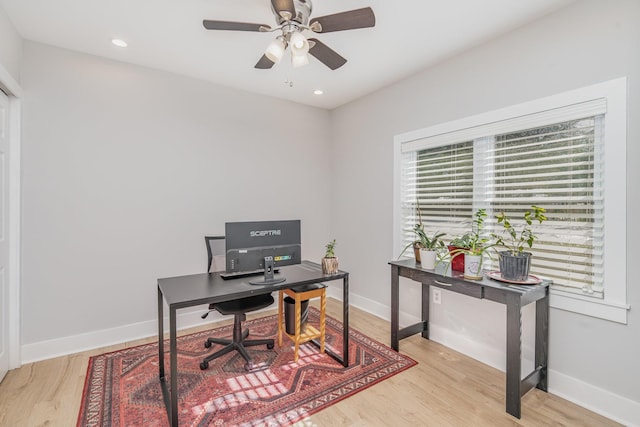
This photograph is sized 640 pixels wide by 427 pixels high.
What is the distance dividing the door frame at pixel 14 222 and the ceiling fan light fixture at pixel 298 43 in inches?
87.6

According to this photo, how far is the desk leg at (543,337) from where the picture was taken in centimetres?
210

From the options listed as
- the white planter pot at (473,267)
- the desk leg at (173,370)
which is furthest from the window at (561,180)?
the desk leg at (173,370)

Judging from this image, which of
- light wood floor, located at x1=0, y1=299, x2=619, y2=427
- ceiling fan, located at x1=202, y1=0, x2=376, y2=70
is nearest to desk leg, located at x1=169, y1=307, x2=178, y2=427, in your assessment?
light wood floor, located at x1=0, y1=299, x2=619, y2=427

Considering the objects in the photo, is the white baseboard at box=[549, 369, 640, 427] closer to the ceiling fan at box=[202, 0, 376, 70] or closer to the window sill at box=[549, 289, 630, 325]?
the window sill at box=[549, 289, 630, 325]

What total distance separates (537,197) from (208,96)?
321 centimetres

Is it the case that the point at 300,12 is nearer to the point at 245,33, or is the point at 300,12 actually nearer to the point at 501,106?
the point at 245,33

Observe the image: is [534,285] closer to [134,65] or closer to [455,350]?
[455,350]

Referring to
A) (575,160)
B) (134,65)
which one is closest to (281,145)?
(134,65)

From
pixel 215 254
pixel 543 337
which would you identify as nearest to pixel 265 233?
pixel 215 254

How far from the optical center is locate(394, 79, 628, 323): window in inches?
72.2

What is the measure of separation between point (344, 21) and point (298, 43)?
290mm

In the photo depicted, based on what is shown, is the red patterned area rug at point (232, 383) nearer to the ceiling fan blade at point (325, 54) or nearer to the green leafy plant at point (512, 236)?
the green leafy plant at point (512, 236)

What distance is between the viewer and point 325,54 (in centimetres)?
203

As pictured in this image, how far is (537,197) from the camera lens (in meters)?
2.22
